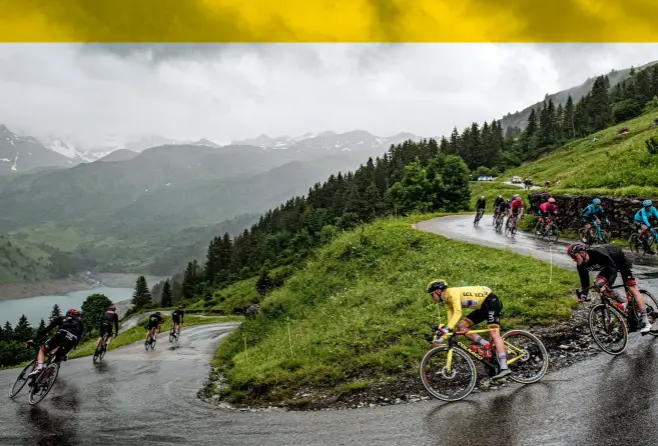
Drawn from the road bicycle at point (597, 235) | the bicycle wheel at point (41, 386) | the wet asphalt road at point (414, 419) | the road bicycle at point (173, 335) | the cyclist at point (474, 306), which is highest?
the road bicycle at point (597, 235)

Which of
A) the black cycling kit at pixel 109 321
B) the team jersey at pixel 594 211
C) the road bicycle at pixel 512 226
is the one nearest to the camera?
the black cycling kit at pixel 109 321

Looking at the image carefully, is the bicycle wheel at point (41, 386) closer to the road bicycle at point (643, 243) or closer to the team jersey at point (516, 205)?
the road bicycle at point (643, 243)

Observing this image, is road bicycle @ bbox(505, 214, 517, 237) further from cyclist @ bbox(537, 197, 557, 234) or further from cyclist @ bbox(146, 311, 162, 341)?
cyclist @ bbox(146, 311, 162, 341)

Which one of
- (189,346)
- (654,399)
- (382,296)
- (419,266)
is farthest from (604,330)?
(189,346)

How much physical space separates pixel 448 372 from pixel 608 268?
4.69 m

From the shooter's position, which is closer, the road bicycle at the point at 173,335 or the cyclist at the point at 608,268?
the cyclist at the point at 608,268

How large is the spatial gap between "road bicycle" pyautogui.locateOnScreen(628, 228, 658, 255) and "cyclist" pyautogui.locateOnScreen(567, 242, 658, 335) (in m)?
12.3

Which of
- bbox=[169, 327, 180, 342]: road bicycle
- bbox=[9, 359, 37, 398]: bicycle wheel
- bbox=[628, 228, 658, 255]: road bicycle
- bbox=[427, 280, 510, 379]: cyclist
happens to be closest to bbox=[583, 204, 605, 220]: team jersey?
bbox=[628, 228, 658, 255]: road bicycle

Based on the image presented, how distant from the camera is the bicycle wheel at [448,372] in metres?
10.3

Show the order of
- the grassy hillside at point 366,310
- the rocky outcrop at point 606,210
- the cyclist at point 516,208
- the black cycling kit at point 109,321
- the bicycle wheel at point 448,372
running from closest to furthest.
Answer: the bicycle wheel at point 448,372 < the grassy hillside at point 366,310 < the black cycling kit at point 109,321 < the rocky outcrop at point 606,210 < the cyclist at point 516,208

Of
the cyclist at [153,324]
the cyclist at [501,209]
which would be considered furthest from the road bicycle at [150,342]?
the cyclist at [501,209]

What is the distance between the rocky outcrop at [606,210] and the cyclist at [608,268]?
50.3ft

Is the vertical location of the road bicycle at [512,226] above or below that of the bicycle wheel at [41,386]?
above

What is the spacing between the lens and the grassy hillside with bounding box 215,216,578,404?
1376 centimetres
